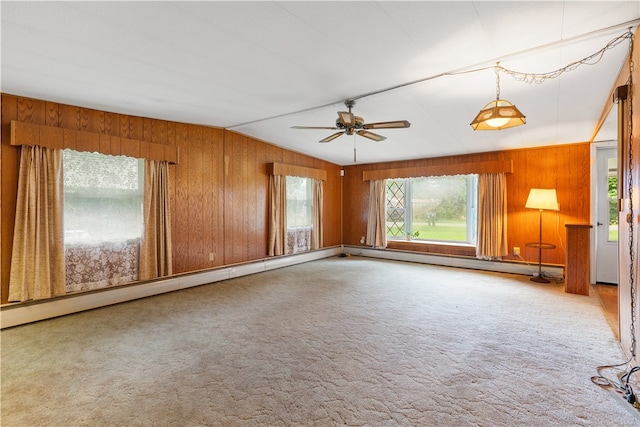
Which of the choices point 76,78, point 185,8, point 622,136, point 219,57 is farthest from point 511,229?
point 76,78

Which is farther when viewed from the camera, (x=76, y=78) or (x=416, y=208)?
(x=416, y=208)

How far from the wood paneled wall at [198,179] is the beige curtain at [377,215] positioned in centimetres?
201

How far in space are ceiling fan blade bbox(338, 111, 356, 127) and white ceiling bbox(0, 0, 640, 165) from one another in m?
0.26

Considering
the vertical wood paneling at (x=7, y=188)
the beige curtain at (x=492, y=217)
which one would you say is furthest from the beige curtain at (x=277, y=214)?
the beige curtain at (x=492, y=217)

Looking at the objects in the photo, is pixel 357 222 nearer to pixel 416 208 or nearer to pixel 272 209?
pixel 416 208

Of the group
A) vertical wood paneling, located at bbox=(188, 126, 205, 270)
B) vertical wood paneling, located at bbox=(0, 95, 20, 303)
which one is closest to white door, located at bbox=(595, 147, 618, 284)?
vertical wood paneling, located at bbox=(188, 126, 205, 270)

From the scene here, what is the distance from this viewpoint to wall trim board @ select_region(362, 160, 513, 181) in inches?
222

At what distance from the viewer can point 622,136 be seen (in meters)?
2.55

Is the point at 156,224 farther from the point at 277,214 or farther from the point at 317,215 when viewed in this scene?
the point at 317,215

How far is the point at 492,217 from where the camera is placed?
224 inches

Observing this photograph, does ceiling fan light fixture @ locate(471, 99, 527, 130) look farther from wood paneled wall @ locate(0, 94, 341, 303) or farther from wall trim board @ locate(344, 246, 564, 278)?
wood paneled wall @ locate(0, 94, 341, 303)

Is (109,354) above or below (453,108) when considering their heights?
below

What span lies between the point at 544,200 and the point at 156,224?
5.95m

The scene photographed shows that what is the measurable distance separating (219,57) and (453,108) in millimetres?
2869
